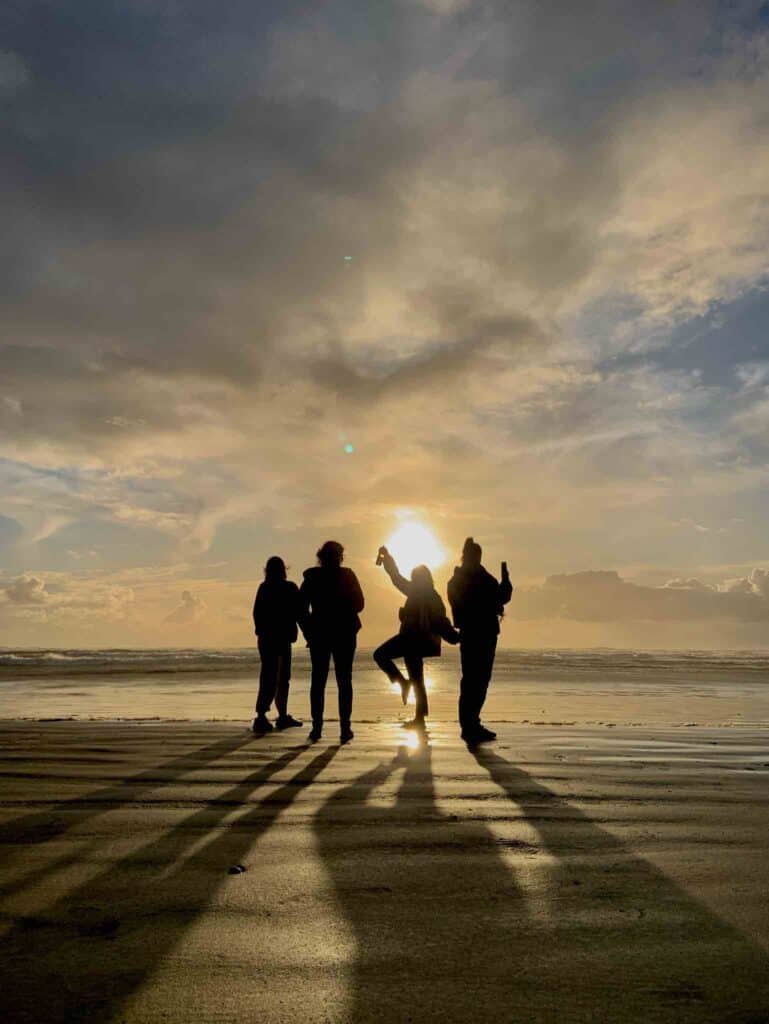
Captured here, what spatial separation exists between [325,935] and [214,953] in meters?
0.35

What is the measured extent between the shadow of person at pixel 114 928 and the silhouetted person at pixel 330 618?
4.78 m

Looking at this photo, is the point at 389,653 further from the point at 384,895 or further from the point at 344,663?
the point at 384,895

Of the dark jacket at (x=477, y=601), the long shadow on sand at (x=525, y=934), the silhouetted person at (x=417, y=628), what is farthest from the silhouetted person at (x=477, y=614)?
the long shadow on sand at (x=525, y=934)

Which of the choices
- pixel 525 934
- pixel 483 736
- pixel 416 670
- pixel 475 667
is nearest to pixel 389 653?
pixel 416 670

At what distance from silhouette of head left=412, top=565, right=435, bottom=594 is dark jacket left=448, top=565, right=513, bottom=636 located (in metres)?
1.29

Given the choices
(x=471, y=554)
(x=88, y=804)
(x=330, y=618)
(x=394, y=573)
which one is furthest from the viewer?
(x=394, y=573)

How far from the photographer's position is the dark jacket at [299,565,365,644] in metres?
8.84

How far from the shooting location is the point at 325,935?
248cm

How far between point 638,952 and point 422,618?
7.66 meters

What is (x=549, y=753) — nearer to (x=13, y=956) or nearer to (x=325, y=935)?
(x=325, y=935)

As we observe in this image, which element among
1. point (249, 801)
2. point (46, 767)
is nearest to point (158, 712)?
point (46, 767)

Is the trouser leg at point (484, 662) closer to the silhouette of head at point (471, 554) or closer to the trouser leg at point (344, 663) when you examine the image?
the silhouette of head at point (471, 554)

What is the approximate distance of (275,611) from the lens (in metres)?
10.0

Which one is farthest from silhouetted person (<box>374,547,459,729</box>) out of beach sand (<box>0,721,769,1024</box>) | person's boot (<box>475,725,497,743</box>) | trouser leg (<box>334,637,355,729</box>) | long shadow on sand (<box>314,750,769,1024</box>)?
long shadow on sand (<box>314,750,769,1024</box>)
